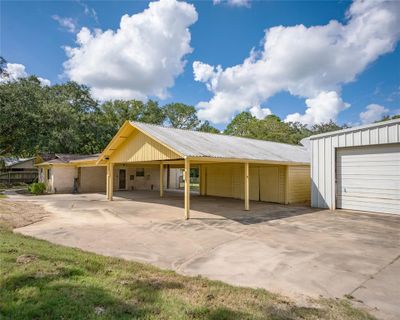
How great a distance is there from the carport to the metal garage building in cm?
183

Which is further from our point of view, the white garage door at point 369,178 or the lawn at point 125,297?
the white garage door at point 369,178

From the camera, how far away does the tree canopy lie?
21.1 m

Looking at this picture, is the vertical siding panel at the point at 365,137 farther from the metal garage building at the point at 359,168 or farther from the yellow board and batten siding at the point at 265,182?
the yellow board and batten siding at the point at 265,182

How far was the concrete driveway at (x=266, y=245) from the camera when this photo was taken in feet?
14.2

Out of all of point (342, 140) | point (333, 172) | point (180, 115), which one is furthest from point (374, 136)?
point (180, 115)

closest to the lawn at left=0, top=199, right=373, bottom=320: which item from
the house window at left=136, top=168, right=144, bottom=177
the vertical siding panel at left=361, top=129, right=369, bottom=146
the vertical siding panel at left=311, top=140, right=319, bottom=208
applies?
the vertical siding panel at left=361, top=129, right=369, bottom=146

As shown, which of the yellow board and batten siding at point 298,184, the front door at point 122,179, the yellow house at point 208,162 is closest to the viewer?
the yellow house at point 208,162

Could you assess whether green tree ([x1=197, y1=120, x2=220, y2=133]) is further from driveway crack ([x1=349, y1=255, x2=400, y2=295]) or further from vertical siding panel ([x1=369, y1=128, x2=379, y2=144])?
driveway crack ([x1=349, y1=255, x2=400, y2=295])

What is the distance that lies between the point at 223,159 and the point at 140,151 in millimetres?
4796

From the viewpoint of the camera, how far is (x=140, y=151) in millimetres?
13383

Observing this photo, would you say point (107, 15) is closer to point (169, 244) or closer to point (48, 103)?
point (169, 244)

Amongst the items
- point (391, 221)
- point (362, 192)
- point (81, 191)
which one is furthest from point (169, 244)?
point (81, 191)

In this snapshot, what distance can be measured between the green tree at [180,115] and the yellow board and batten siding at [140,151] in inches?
1232

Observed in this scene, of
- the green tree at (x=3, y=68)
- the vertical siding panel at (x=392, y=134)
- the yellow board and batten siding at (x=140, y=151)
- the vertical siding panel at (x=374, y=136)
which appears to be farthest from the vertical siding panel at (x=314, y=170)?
the green tree at (x=3, y=68)
